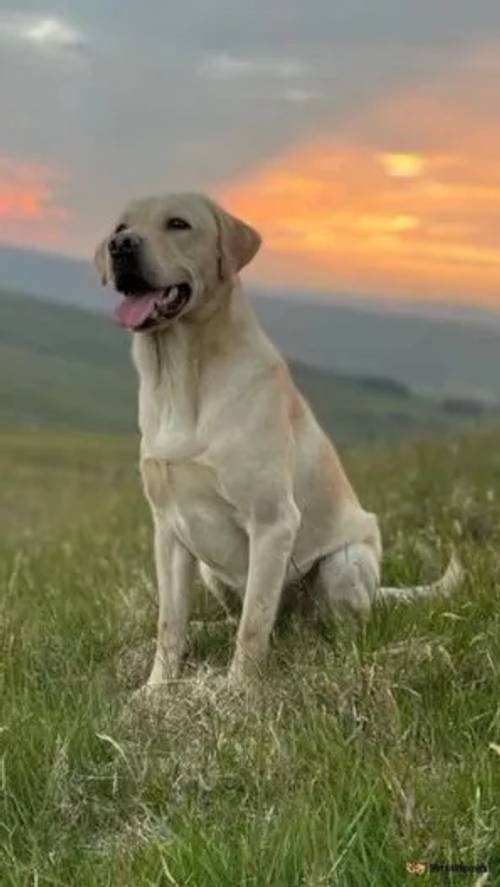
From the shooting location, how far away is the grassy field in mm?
3410

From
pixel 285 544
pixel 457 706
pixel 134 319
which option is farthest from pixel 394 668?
pixel 134 319

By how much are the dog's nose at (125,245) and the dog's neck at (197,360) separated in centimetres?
44

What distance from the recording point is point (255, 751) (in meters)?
4.16

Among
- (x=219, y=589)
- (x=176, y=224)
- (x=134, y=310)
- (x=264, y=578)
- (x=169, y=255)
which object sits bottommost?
(x=219, y=589)

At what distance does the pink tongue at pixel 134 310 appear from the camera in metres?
5.55

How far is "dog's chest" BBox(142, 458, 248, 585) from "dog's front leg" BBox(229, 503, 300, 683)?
0.49 feet

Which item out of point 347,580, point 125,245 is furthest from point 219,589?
point 125,245

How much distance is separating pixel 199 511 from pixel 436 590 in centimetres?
114

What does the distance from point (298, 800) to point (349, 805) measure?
151 mm

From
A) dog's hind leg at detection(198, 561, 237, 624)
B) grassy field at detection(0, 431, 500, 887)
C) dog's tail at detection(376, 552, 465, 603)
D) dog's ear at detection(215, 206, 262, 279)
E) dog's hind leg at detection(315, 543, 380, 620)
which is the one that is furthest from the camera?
dog's hind leg at detection(198, 561, 237, 624)

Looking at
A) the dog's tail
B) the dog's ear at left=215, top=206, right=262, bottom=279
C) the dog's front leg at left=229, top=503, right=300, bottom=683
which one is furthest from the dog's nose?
the dog's tail

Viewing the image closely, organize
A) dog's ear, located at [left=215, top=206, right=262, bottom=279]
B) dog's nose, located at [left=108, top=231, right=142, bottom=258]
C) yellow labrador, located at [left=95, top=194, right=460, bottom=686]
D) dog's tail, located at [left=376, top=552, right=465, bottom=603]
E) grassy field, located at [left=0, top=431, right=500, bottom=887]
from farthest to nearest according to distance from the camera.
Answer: dog's tail, located at [left=376, top=552, right=465, bottom=603] < dog's ear, located at [left=215, top=206, right=262, bottom=279] < yellow labrador, located at [left=95, top=194, right=460, bottom=686] < dog's nose, located at [left=108, top=231, right=142, bottom=258] < grassy field, located at [left=0, top=431, right=500, bottom=887]

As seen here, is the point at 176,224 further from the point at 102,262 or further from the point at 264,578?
the point at 264,578

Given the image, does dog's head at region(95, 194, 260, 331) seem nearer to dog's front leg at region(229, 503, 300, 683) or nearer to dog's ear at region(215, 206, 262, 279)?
dog's ear at region(215, 206, 262, 279)
